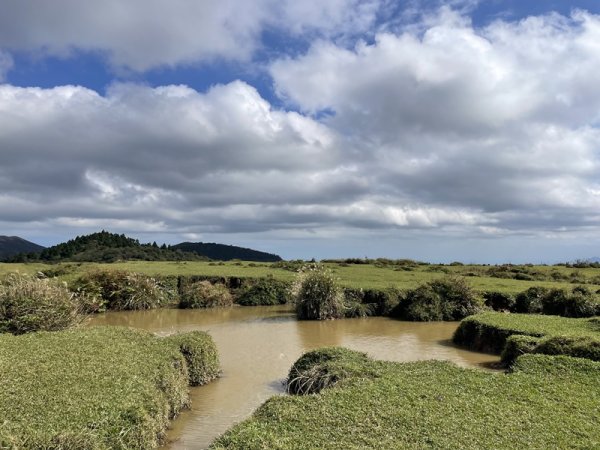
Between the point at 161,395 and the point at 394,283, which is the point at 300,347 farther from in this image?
the point at 394,283

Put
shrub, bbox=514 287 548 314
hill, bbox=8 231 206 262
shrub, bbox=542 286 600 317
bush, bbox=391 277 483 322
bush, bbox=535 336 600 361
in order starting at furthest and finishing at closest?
1. hill, bbox=8 231 206 262
2. shrub, bbox=514 287 548 314
3. bush, bbox=391 277 483 322
4. shrub, bbox=542 286 600 317
5. bush, bbox=535 336 600 361

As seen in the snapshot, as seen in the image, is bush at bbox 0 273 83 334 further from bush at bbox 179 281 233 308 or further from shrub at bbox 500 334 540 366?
bush at bbox 179 281 233 308

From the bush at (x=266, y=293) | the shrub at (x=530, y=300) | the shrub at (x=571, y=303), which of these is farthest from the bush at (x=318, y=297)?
the shrub at (x=571, y=303)

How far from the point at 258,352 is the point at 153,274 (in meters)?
17.4

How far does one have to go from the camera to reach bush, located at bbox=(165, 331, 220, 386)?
1324 cm

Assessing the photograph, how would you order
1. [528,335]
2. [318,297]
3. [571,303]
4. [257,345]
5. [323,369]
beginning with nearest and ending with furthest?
[323,369]
[528,335]
[257,345]
[571,303]
[318,297]

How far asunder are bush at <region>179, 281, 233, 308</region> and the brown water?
110cm

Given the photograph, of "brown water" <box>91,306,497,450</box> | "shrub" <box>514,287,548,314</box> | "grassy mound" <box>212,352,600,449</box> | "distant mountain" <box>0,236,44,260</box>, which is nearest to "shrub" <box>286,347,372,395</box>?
"grassy mound" <box>212,352,600,449</box>

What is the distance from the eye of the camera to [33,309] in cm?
1514

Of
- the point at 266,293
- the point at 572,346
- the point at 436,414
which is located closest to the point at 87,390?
the point at 436,414

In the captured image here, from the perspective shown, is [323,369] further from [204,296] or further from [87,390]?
[204,296]

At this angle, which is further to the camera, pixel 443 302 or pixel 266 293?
pixel 266 293

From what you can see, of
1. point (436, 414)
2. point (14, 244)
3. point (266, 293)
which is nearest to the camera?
point (436, 414)

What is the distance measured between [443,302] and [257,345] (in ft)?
35.5
